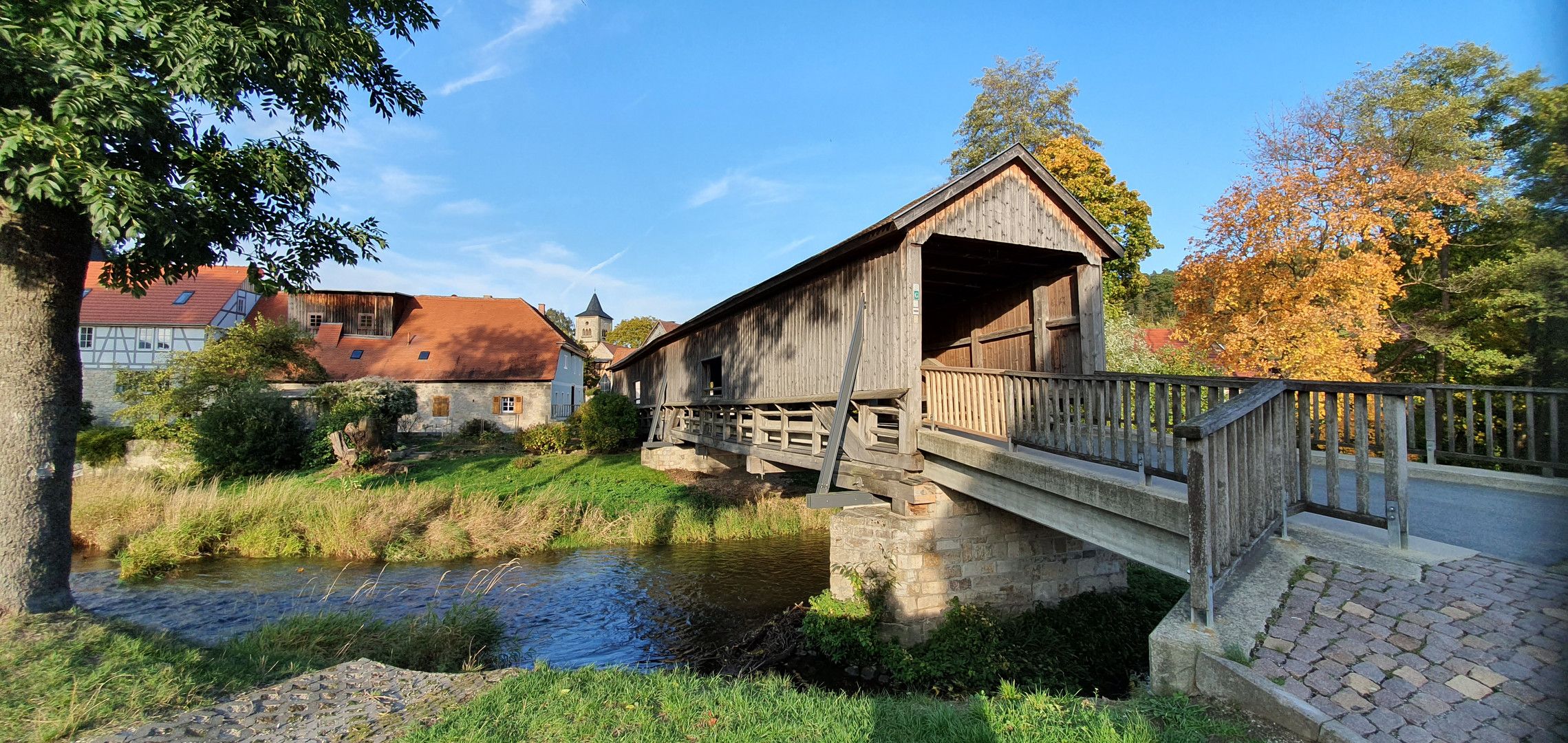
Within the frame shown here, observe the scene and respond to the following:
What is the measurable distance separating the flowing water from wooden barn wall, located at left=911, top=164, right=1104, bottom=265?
6.16 meters

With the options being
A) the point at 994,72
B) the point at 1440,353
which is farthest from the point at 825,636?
the point at 994,72

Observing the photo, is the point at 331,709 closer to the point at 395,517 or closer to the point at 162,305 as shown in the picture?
the point at 395,517

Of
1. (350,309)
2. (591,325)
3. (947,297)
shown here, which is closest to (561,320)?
(591,325)

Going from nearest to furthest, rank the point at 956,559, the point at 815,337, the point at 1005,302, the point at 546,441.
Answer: the point at 956,559
the point at 815,337
the point at 1005,302
the point at 546,441

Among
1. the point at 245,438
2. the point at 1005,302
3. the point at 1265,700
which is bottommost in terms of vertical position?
the point at 1265,700

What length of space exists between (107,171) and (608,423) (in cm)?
1893

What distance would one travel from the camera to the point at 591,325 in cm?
7038

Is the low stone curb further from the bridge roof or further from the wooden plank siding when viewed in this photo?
the bridge roof

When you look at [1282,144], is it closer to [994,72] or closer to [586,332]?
[994,72]

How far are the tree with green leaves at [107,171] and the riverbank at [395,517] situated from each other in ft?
22.6

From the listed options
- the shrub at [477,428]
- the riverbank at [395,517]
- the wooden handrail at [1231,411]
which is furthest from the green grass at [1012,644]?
the shrub at [477,428]

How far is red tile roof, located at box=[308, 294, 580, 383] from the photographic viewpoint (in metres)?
31.4

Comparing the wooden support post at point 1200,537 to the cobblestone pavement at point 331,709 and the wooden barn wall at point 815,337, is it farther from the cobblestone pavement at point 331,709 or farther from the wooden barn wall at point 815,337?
the cobblestone pavement at point 331,709

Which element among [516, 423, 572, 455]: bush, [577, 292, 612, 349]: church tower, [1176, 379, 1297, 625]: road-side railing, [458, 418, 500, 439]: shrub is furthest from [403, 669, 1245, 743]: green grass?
[577, 292, 612, 349]: church tower
